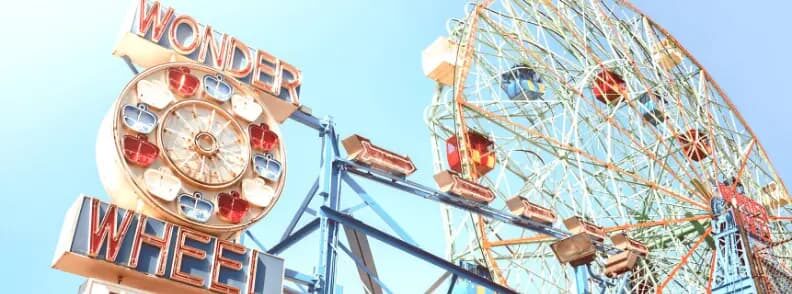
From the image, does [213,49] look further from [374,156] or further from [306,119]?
[374,156]

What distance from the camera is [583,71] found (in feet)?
93.0

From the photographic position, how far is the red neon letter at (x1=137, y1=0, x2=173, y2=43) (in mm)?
14359

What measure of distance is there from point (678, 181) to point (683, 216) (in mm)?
1314

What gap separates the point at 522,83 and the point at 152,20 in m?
15.4

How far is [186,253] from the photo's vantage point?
12445 millimetres

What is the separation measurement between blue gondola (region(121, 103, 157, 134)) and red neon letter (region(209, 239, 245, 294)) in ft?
6.32

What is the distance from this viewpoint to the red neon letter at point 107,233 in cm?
1141

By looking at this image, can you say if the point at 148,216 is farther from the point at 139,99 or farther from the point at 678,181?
the point at 678,181

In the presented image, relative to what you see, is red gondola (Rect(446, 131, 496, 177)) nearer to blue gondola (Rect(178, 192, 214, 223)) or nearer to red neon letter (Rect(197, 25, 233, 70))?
red neon letter (Rect(197, 25, 233, 70))

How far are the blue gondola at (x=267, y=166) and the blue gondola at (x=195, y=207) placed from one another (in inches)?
52.2

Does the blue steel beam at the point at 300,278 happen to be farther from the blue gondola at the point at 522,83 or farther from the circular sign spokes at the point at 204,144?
the blue gondola at the point at 522,83

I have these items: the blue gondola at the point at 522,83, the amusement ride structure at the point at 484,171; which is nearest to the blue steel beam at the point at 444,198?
the amusement ride structure at the point at 484,171

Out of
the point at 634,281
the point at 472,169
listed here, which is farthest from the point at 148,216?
the point at 634,281

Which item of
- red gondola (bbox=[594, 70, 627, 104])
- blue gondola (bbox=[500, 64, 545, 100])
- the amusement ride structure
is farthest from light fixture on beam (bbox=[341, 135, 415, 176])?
red gondola (bbox=[594, 70, 627, 104])
